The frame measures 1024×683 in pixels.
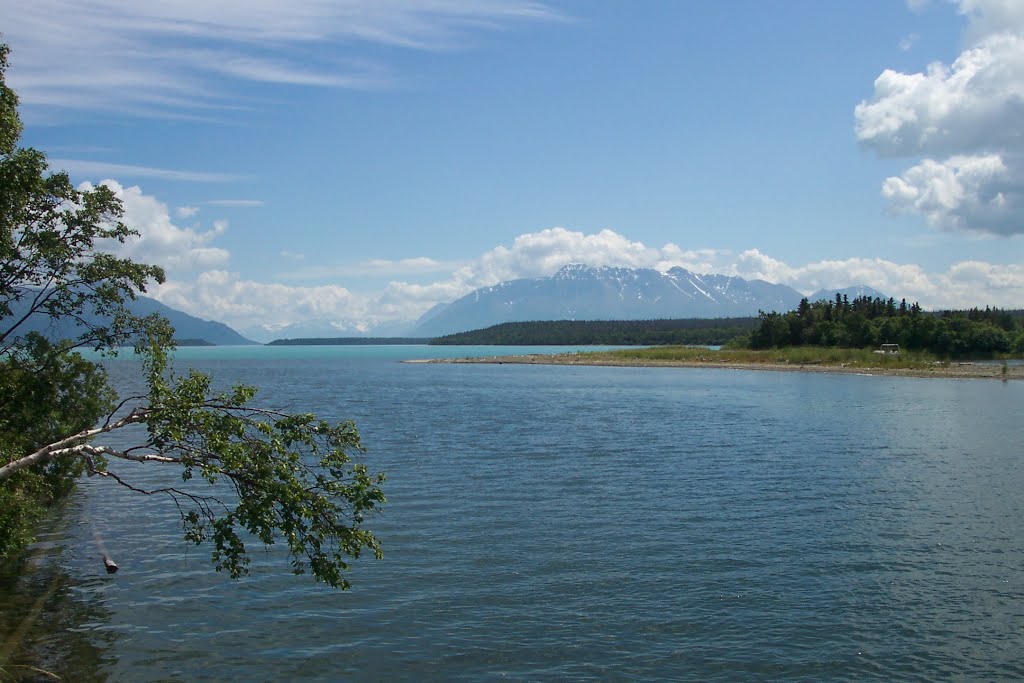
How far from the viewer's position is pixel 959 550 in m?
22.0

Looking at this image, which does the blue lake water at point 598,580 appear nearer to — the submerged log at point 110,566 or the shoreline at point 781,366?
the submerged log at point 110,566

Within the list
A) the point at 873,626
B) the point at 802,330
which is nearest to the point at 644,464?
the point at 873,626

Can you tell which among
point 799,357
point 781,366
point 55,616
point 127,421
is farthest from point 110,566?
point 799,357

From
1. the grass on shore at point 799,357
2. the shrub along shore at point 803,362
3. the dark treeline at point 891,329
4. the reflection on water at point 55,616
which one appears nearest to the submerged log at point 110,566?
the reflection on water at point 55,616

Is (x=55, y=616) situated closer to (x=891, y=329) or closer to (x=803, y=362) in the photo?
(x=803, y=362)

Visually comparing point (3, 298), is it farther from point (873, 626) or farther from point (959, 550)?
point (959, 550)

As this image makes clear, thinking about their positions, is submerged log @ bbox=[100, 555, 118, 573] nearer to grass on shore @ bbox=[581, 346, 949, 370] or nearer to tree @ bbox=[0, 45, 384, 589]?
tree @ bbox=[0, 45, 384, 589]

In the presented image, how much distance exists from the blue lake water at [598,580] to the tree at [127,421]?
1.99 metres

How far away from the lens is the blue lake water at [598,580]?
1534 cm

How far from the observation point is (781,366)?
13350cm

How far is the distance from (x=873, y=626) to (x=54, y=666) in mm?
16425

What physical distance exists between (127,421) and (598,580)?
38.7 ft

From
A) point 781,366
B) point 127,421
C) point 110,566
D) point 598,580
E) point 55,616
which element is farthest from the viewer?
point 781,366

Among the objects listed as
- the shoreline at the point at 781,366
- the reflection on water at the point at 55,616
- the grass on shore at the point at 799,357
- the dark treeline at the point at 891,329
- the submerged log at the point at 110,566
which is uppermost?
the dark treeline at the point at 891,329
